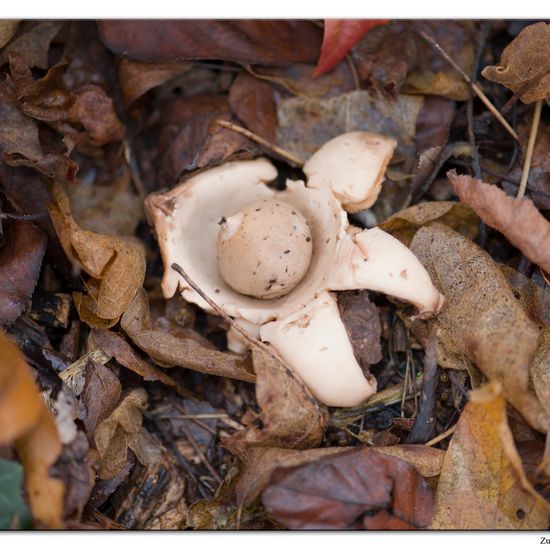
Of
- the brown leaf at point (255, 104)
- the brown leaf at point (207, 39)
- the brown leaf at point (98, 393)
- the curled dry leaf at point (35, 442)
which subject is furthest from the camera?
the brown leaf at point (255, 104)

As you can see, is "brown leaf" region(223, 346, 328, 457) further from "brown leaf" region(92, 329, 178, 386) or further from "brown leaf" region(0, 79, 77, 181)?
"brown leaf" region(0, 79, 77, 181)

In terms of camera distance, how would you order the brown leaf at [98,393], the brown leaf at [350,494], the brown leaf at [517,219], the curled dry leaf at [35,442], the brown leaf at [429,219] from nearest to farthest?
the curled dry leaf at [35,442]
the brown leaf at [350,494]
the brown leaf at [517,219]
the brown leaf at [98,393]
the brown leaf at [429,219]

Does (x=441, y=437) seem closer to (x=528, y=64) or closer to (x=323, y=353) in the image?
(x=323, y=353)

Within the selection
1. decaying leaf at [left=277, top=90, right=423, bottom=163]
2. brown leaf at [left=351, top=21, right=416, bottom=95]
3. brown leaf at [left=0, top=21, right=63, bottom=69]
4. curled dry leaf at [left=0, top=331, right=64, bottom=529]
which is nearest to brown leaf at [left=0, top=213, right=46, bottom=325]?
curled dry leaf at [left=0, top=331, right=64, bottom=529]

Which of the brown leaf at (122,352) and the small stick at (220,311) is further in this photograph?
the brown leaf at (122,352)

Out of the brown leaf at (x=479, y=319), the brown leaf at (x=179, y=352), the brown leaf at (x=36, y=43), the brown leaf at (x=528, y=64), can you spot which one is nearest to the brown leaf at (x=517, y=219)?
the brown leaf at (x=479, y=319)

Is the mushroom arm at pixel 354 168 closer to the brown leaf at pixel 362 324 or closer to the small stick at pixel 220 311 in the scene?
the brown leaf at pixel 362 324

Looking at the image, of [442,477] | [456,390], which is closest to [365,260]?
[456,390]

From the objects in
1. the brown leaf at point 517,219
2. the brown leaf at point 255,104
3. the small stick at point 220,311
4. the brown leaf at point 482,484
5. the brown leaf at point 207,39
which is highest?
the brown leaf at point 207,39
